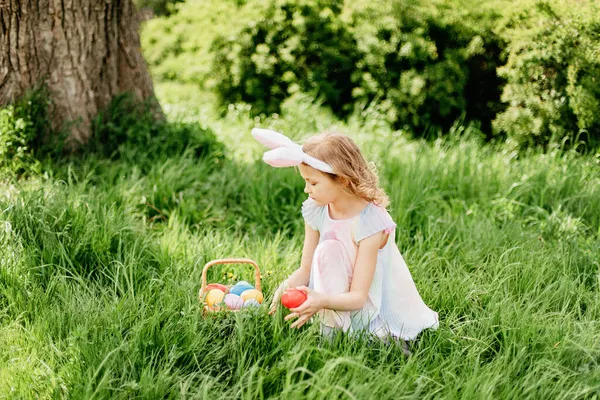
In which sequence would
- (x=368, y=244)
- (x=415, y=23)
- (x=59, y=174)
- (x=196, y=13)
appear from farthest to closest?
(x=196, y=13), (x=415, y=23), (x=59, y=174), (x=368, y=244)

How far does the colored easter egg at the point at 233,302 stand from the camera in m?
2.76

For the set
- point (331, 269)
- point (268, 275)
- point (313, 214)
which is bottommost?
point (268, 275)

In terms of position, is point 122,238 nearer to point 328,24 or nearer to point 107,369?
point 107,369

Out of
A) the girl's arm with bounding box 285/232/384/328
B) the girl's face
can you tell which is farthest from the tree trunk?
the girl's arm with bounding box 285/232/384/328

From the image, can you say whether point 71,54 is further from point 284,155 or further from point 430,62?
point 430,62

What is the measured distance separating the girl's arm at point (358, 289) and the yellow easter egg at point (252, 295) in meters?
0.35

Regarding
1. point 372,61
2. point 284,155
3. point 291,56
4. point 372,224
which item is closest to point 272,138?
Answer: point 284,155

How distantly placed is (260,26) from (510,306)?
4109mm

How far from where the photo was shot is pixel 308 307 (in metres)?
2.41

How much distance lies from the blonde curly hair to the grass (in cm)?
61

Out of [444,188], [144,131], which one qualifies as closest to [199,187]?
[144,131]

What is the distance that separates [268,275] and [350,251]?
2.19 ft

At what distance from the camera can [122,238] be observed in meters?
3.41

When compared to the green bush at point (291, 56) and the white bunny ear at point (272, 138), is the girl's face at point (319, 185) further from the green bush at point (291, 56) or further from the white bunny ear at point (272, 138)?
the green bush at point (291, 56)
